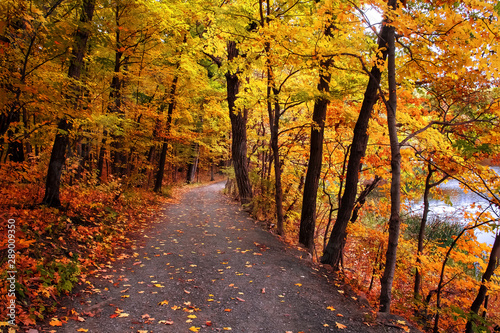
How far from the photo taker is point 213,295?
174 inches

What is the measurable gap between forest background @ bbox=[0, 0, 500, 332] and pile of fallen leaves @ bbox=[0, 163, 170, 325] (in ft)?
0.11

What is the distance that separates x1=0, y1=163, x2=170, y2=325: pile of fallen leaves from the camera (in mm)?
3357

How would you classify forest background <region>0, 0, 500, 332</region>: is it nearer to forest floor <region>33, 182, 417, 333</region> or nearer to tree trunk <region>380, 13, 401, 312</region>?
tree trunk <region>380, 13, 401, 312</region>

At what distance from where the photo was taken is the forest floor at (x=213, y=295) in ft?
11.7

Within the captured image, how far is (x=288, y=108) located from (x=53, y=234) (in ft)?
19.7

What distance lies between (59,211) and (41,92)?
268 centimetres

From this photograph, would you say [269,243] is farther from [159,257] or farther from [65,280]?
[65,280]

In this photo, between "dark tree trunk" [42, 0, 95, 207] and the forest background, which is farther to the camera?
"dark tree trunk" [42, 0, 95, 207]

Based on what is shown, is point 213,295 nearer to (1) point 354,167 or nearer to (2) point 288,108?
(1) point 354,167

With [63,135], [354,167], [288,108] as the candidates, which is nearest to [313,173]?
[354,167]

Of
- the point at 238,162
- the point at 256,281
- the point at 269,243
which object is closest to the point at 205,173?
the point at 238,162

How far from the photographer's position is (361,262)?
12688mm

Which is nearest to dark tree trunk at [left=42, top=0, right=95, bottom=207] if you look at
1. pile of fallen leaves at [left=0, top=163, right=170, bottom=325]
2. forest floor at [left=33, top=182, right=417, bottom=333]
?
pile of fallen leaves at [left=0, top=163, right=170, bottom=325]

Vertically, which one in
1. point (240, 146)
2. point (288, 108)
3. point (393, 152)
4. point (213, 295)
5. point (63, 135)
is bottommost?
point (213, 295)
